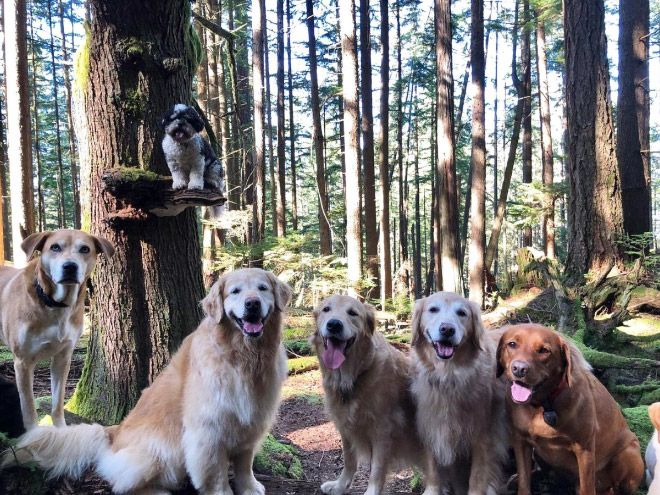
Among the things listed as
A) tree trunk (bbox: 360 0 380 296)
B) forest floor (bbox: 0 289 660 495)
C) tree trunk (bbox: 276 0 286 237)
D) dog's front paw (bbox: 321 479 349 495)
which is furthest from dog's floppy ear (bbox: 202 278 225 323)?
tree trunk (bbox: 276 0 286 237)

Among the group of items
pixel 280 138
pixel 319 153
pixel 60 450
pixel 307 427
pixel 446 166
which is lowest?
pixel 307 427

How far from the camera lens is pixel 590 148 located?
9.34m

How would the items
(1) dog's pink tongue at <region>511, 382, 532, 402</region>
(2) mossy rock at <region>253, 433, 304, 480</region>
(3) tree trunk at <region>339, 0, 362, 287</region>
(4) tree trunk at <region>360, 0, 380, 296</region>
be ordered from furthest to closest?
(4) tree trunk at <region>360, 0, 380, 296</region> < (3) tree trunk at <region>339, 0, 362, 287</region> < (2) mossy rock at <region>253, 433, 304, 480</region> < (1) dog's pink tongue at <region>511, 382, 532, 402</region>

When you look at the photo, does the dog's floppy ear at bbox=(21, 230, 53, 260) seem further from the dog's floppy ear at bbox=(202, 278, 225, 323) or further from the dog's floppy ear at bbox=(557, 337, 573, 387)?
the dog's floppy ear at bbox=(557, 337, 573, 387)

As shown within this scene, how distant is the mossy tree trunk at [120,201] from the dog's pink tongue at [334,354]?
5.43 feet

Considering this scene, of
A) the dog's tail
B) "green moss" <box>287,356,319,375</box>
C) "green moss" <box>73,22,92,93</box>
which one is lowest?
"green moss" <box>287,356,319,375</box>

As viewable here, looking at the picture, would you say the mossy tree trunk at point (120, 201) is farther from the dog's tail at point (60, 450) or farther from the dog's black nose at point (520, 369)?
the dog's black nose at point (520, 369)

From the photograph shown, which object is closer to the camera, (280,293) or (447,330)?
(447,330)

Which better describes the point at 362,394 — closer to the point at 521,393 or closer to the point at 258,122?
the point at 521,393

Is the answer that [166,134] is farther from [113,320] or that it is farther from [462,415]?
[462,415]

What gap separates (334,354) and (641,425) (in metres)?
2.87

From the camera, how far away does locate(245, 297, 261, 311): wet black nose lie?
10.7 ft

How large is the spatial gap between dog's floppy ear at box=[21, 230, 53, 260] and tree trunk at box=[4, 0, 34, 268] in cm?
523

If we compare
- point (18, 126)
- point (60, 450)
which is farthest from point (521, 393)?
point (18, 126)
